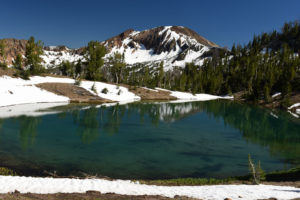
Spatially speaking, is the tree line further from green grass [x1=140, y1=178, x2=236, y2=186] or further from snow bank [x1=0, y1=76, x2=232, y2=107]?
green grass [x1=140, y1=178, x2=236, y2=186]

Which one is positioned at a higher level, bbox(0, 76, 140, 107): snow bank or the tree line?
the tree line

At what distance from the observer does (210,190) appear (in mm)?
10906

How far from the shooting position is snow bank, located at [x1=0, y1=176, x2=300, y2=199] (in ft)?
31.7

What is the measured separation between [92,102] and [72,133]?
120ft

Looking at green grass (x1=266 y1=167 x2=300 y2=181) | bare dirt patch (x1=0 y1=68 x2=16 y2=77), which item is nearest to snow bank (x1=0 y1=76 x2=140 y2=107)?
bare dirt patch (x1=0 y1=68 x2=16 y2=77)

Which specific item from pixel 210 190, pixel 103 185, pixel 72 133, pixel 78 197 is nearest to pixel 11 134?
pixel 72 133

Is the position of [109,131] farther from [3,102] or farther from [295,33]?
[295,33]

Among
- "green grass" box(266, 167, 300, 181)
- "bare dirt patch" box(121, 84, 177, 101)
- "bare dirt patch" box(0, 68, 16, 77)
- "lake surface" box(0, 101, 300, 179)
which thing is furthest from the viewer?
"bare dirt patch" box(121, 84, 177, 101)

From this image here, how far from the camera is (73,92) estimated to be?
6250cm

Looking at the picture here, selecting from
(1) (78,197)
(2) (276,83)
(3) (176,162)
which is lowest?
(3) (176,162)

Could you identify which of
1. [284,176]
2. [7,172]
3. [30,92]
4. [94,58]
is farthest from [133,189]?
[94,58]

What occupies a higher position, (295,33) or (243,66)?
(295,33)

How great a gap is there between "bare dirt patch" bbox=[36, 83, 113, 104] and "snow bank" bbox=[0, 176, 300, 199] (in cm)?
5021

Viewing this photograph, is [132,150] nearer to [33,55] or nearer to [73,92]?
[73,92]
